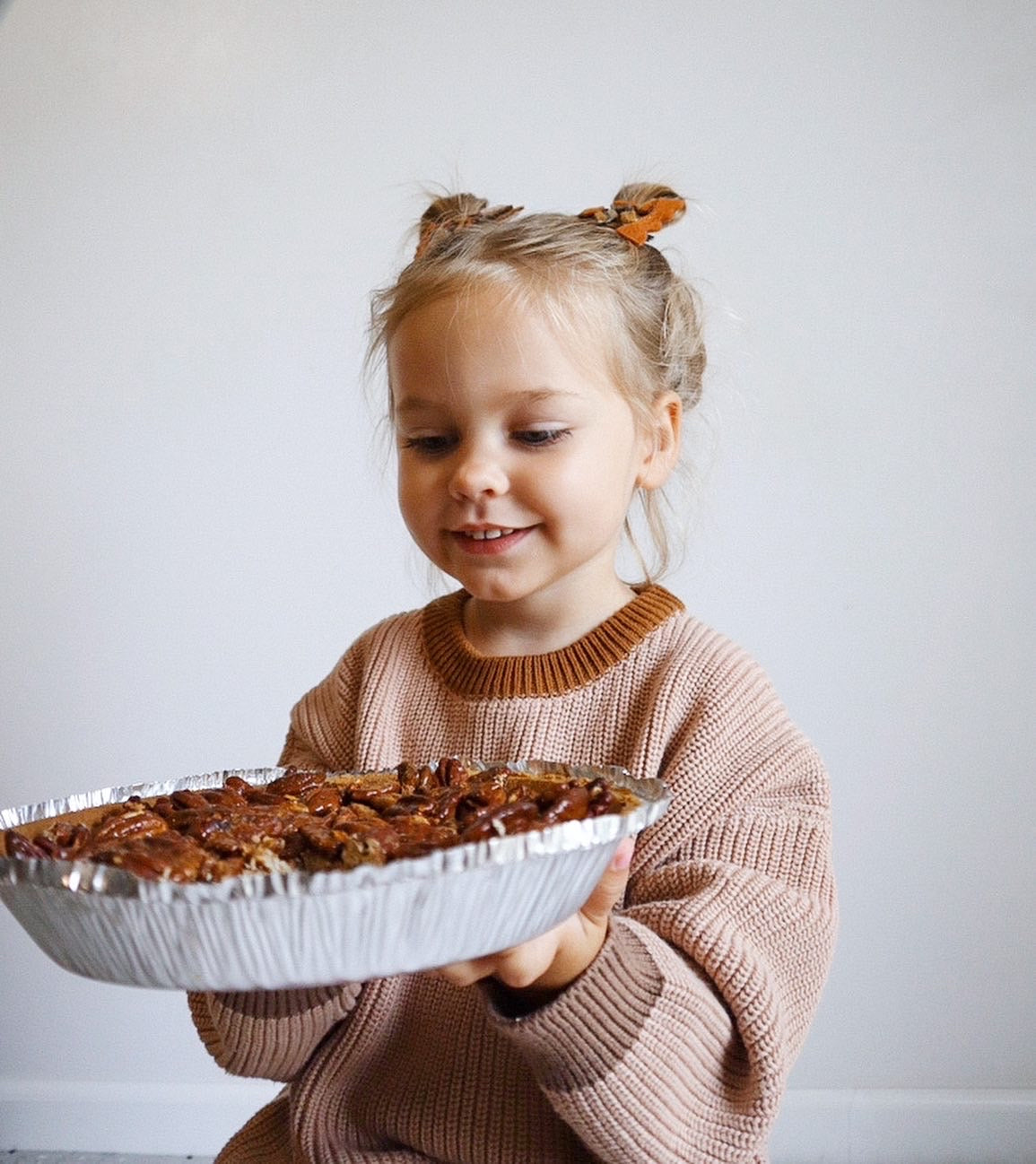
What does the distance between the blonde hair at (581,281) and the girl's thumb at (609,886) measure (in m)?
0.41

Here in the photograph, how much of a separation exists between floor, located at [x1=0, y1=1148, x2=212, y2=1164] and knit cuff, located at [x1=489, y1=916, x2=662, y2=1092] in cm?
143

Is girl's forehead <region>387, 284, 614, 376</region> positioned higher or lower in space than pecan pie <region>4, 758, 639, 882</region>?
higher

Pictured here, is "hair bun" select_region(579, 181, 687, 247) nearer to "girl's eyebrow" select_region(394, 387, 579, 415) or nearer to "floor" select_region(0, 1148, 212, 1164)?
"girl's eyebrow" select_region(394, 387, 579, 415)

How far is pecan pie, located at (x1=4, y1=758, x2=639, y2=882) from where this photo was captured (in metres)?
0.67

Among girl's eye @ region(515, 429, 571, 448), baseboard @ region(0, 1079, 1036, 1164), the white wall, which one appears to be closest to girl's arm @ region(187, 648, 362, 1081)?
girl's eye @ region(515, 429, 571, 448)

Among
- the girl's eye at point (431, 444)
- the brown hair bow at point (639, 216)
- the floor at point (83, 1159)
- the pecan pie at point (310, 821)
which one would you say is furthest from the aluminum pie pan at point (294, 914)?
the floor at point (83, 1159)

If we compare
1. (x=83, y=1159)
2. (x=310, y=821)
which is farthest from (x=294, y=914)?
(x=83, y=1159)

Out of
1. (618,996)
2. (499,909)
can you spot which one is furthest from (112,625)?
(499,909)

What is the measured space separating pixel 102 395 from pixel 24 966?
2.90 ft

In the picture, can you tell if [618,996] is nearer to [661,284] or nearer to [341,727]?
[341,727]

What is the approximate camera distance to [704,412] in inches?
70.9

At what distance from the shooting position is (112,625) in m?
1.97

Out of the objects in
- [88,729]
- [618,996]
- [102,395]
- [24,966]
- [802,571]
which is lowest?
[24,966]

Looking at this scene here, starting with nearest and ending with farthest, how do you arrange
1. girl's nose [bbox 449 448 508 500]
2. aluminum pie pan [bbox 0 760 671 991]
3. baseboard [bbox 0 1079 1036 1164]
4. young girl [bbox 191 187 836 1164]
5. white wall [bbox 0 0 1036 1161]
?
aluminum pie pan [bbox 0 760 671 991] < young girl [bbox 191 187 836 1164] < girl's nose [bbox 449 448 508 500] < white wall [bbox 0 0 1036 1161] < baseboard [bbox 0 1079 1036 1164]
